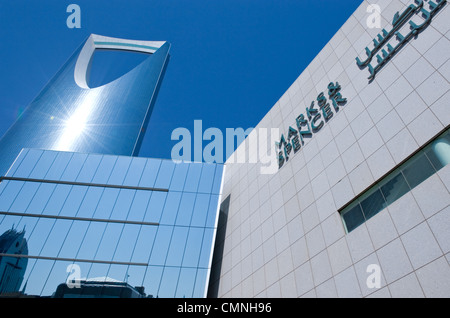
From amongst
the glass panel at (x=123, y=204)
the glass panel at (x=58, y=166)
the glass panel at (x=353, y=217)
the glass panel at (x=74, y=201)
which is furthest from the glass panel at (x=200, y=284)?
the glass panel at (x=58, y=166)

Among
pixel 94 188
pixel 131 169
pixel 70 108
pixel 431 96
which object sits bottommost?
pixel 431 96

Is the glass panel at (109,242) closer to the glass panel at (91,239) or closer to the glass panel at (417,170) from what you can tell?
the glass panel at (91,239)

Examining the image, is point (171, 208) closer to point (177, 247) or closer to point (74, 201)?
point (177, 247)

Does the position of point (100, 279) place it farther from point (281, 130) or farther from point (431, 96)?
point (431, 96)

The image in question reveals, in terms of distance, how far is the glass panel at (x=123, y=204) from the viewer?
71.6ft

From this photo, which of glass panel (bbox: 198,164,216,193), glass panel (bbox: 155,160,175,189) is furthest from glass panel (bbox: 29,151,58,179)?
glass panel (bbox: 198,164,216,193)

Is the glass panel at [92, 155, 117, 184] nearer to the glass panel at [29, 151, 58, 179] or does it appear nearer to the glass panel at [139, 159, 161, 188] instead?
the glass panel at [139, 159, 161, 188]

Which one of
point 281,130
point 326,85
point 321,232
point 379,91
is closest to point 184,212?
point 281,130

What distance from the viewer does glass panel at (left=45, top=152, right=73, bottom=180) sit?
24.2 metres

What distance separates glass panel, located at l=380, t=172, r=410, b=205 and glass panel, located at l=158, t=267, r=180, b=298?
1405 centimetres

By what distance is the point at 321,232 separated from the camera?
1307 centimetres

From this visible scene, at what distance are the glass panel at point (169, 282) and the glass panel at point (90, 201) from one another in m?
8.31

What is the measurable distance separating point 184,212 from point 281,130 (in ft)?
33.8
